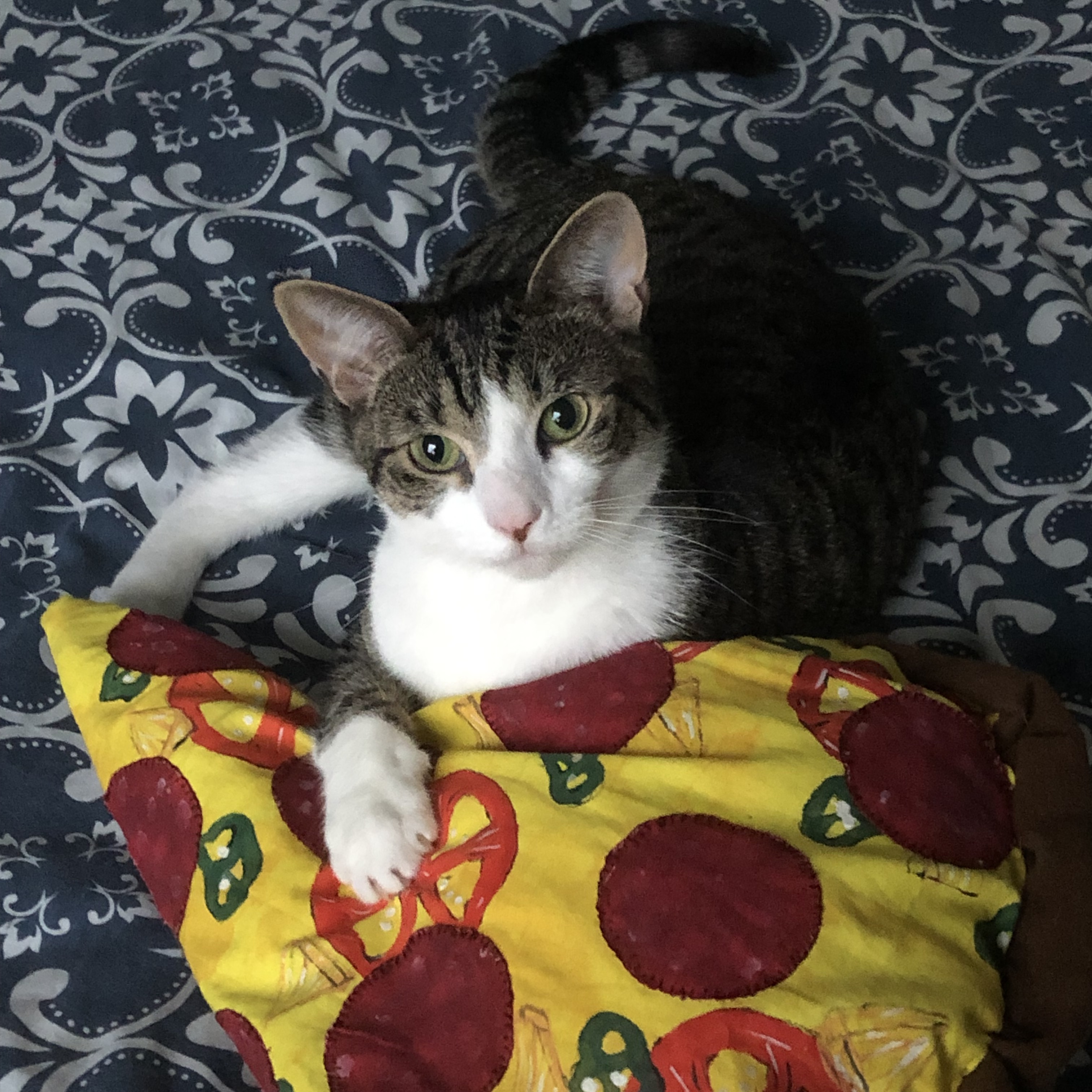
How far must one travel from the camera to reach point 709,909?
2.95 ft

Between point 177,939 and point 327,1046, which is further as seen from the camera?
point 177,939

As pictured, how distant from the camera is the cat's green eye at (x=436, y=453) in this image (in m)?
1.14

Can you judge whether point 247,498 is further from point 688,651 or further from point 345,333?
point 688,651

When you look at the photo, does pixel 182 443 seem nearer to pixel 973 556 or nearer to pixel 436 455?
pixel 436 455

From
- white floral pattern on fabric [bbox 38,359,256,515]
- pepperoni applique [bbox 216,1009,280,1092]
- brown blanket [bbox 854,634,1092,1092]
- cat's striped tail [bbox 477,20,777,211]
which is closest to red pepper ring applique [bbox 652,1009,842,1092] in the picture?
brown blanket [bbox 854,634,1092,1092]

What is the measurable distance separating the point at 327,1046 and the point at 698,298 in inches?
46.4

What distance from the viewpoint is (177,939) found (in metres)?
1.19

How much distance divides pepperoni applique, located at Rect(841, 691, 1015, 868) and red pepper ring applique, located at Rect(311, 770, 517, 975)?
0.36 m

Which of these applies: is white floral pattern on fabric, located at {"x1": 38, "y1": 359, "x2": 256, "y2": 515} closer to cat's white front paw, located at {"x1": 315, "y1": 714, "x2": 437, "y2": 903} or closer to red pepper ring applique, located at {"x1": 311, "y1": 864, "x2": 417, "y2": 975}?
cat's white front paw, located at {"x1": 315, "y1": 714, "x2": 437, "y2": 903}

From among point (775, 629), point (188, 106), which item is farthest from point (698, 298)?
point (188, 106)

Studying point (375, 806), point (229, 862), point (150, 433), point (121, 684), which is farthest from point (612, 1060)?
Result: point (150, 433)

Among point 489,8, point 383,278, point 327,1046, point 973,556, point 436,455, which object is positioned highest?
point 489,8

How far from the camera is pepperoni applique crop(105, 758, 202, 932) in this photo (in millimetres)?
1106

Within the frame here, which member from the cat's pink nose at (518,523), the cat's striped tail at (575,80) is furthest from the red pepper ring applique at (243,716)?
the cat's striped tail at (575,80)
